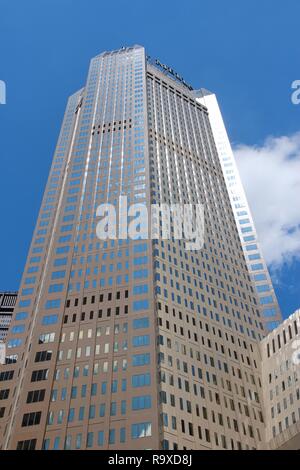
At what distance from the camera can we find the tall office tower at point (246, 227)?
372 feet

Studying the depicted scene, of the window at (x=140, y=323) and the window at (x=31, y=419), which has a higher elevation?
the window at (x=140, y=323)

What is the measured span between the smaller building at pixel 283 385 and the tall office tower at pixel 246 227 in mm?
13364

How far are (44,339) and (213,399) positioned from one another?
29.9 metres

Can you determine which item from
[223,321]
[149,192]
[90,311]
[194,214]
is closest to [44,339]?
[90,311]

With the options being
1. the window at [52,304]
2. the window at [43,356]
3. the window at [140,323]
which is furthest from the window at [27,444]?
the window at [52,304]

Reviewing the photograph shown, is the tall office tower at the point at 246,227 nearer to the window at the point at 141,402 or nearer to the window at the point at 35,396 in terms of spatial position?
the window at the point at 141,402

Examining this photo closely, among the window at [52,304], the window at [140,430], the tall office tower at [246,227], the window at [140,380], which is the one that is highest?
the tall office tower at [246,227]

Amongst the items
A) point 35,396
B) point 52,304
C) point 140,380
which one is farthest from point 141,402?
point 52,304

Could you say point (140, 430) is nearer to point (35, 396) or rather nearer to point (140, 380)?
point (140, 380)

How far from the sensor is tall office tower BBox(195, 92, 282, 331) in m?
113

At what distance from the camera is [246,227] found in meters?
134

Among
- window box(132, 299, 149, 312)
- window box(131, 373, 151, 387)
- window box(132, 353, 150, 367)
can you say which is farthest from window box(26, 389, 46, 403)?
window box(132, 299, 149, 312)

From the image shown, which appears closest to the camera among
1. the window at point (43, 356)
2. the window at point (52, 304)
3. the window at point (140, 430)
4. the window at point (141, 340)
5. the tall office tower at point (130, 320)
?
the window at point (140, 430)

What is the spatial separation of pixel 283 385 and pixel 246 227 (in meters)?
53.9
